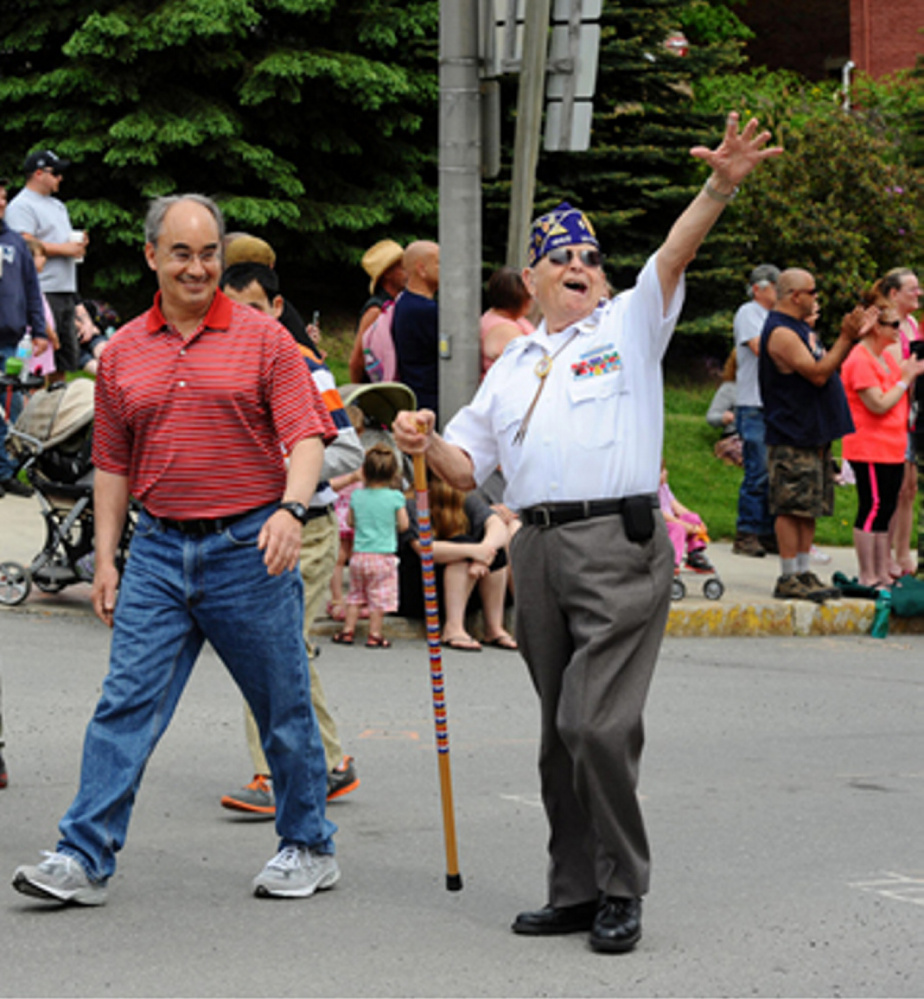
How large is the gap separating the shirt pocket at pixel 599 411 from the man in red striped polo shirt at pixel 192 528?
0.83 m

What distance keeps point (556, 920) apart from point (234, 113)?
20.3m

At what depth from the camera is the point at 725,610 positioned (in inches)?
479

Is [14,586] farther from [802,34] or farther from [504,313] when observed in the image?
[802,34]

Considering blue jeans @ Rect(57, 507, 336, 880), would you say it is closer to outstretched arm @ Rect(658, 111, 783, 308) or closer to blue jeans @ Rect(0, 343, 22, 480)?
outstretched arm @ Rect(658, 111, 783, 308)

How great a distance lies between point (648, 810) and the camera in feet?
23.2

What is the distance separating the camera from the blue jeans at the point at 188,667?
555cm

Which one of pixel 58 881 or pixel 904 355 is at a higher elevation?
pixel 904 355

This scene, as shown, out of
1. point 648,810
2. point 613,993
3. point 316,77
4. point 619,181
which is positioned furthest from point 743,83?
point 613,993

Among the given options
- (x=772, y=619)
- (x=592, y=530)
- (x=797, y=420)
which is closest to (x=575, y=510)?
(x=592, y=530)

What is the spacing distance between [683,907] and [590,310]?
6.18ft

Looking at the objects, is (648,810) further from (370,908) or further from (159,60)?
(159,60)

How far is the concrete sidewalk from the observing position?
11242 millimetres

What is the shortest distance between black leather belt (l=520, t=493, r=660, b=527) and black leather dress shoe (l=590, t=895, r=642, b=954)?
1.10 m

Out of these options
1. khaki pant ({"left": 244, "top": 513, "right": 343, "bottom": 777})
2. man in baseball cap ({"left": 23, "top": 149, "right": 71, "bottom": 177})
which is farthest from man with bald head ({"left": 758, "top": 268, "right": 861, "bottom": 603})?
man in baseball cap ({"left": 23, "top": 149, "right": 71, "bottom": 177})
